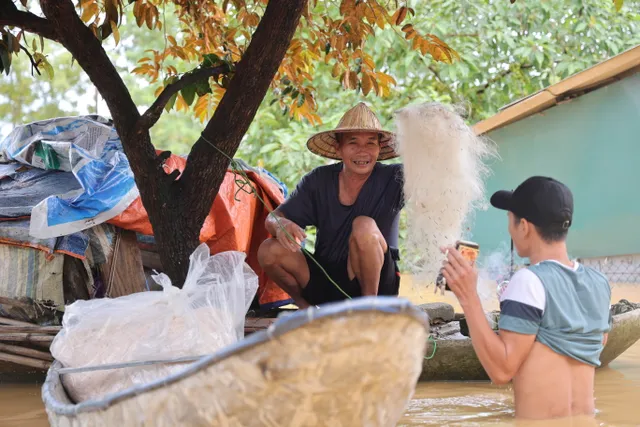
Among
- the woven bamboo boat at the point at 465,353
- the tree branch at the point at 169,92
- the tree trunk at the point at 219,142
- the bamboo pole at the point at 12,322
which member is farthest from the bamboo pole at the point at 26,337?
the woven bamboo boat at the point at 465,353

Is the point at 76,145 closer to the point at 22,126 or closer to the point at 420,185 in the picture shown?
the point at 22,126

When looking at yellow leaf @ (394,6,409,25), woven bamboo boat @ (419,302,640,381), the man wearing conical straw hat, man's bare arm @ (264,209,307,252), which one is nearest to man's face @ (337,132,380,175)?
the man wearing conical straw hat

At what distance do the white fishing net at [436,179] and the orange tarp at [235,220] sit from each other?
3.59ft

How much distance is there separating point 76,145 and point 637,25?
36.0ft

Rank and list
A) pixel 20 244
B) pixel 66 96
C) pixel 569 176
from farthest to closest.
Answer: pixel 66 96, pixel 569 176, pixel 20 244

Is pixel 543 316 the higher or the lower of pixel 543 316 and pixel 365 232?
the lower

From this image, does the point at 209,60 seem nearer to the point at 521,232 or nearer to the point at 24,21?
the point at 24,21

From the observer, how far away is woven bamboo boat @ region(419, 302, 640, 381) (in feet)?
13.3

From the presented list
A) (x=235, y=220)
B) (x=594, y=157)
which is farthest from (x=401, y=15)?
(x=594, y=157)

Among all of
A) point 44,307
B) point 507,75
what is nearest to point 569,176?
point 507,75

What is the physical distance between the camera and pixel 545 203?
2.49m

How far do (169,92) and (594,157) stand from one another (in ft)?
22.4

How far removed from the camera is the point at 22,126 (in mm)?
4637

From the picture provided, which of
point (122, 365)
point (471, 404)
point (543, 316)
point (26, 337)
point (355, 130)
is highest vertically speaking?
point (355, 130)
